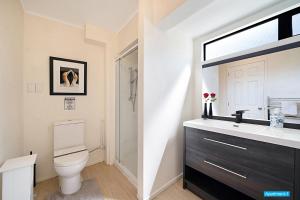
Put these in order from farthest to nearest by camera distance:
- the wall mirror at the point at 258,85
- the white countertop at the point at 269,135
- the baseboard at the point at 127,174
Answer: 1. the baseboard at the point at 127,174
2. the wall mirror at the point at 258,85
3. the white countertop at the point at 269,135

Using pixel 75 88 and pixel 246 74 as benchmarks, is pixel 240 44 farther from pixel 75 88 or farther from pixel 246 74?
pixel 75 88

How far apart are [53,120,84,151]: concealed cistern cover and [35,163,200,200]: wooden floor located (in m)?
0.51

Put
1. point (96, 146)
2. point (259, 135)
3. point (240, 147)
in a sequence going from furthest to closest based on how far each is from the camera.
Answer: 1. point (96, 146)
2. point (240, 147)
3. point (259, 135)

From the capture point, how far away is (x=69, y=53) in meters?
2.09

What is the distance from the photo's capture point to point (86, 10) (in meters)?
1.82

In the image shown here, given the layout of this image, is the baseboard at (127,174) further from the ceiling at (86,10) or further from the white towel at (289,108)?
the ceiling at (86,10)

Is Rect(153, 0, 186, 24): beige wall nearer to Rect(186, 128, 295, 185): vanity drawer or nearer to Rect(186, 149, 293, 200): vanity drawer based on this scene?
Rect(186, 128, 295, 185): vanity drawer

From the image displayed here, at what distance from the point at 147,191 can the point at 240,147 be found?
3.67 feet

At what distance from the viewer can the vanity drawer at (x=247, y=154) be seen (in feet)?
3.14

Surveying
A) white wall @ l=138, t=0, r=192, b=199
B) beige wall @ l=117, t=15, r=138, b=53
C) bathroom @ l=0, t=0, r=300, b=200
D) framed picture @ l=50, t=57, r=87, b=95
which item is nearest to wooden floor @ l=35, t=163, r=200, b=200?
bathroom @ l=0, t=0, r=300, b=200

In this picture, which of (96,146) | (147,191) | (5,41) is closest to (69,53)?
(5,41)

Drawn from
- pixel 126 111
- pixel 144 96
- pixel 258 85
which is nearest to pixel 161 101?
pixel 144 96

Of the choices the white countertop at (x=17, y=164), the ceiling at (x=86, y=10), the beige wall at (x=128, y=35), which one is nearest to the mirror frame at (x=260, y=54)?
the beige wall at (x=128, y=35)

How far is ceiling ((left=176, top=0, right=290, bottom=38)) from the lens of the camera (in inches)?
52.9
